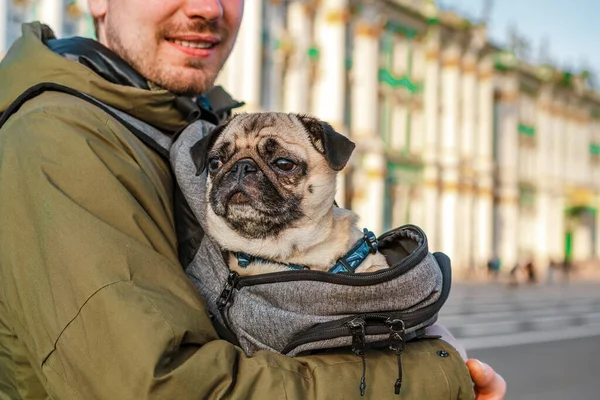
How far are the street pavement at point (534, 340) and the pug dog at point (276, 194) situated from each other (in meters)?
7.65

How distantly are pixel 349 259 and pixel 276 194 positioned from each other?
0.33m

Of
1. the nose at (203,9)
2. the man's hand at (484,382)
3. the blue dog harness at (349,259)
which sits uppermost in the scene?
the nose at (203,9)

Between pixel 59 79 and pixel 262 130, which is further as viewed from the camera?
pixel 262 130

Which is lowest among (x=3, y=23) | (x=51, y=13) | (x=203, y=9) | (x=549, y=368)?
(x=549, y=368)

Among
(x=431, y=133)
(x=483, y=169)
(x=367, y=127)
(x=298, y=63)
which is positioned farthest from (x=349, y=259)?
(x=483, y=169)

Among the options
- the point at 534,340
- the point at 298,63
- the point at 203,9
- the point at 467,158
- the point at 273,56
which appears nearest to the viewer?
the point at 203,9

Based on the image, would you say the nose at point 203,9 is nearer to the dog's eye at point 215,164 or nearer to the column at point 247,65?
the dog's eye at point 215,164

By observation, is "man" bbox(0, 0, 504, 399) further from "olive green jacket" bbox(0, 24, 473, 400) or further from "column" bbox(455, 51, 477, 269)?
"column" bbox(455, 51, 477, 269)

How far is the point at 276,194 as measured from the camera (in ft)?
8.47

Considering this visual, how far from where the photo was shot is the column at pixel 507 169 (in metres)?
44.3

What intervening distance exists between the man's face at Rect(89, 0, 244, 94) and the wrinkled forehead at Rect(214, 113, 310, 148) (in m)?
0.30

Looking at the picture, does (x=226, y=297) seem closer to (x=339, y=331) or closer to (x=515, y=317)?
(x=339, y=331)

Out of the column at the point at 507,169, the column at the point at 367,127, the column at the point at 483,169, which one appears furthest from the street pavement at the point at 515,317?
the column at the point at 507,169

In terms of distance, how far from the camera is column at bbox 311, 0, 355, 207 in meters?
30.6
